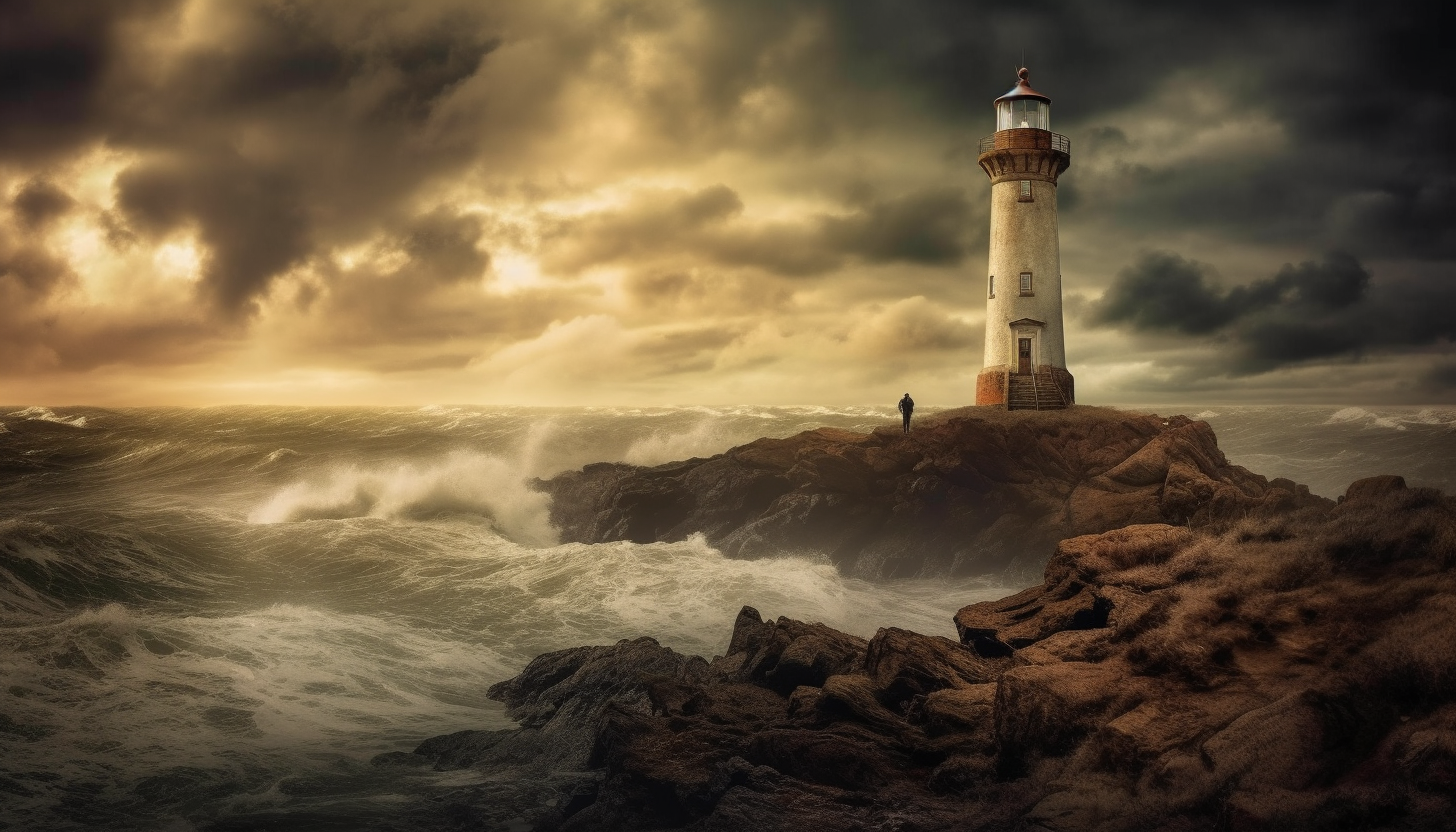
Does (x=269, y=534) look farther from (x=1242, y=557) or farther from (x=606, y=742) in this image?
(x=1242, y=557)

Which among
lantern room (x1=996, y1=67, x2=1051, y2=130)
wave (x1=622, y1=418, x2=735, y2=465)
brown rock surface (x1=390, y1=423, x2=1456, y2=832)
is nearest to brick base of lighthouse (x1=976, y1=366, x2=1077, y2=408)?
lantern room (x1=996, y1=67, x2=1051, y2=130)

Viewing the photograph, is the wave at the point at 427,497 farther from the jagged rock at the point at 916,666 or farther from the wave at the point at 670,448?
the jagged rock at the point at 916,666

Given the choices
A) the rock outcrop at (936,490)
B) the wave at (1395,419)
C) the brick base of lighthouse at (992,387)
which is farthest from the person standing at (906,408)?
the wave at (1395,419)

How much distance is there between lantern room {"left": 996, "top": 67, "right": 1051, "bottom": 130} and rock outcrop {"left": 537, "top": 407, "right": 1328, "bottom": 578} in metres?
8.25

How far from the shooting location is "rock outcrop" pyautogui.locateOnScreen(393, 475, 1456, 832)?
227 inches

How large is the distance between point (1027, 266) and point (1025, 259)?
0.21 metres

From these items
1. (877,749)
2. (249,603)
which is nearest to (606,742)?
(877,749)

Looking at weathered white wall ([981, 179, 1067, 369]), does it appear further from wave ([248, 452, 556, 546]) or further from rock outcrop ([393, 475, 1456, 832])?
rock outcrop ([393, 475, 1456, 832])

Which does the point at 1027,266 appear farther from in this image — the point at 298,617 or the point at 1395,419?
the point at 1395,419

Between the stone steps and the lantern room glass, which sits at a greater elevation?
the lantern room glass

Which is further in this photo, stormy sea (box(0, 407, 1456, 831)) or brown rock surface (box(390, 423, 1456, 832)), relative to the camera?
stormy sea (box(0, 407, 1456, 831))

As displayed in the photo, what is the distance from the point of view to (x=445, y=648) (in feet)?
51.4

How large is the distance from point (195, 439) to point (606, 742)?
48.0 metres

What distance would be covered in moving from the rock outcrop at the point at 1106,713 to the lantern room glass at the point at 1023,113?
64.9ft
